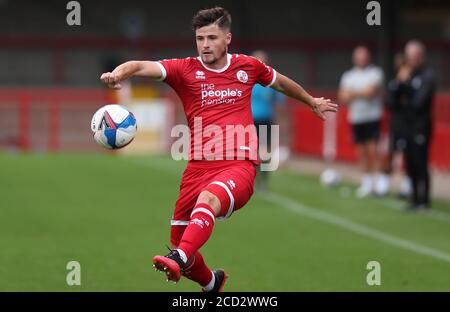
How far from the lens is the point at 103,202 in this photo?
1697 centimetres

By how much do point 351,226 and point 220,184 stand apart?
6517mm

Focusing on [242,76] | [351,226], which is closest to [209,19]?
[242,76]

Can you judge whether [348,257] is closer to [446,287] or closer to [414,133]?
[446,287]

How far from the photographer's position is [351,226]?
571 inches

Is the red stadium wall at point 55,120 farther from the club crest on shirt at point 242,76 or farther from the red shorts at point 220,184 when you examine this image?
the red shorts at point 220,184

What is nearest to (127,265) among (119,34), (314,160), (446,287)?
(446,287)

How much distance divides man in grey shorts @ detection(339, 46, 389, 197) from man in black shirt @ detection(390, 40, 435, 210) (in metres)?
1.80

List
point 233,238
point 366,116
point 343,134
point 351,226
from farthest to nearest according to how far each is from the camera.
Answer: point 343,134 → point 366,116 → point 351,226 → point 233,238

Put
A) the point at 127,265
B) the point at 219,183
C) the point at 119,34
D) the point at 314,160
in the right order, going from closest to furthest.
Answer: the point at 219,183, the point at 127,265, the point at 314,160, the point at 119,34

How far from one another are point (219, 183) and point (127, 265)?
3.11 metres

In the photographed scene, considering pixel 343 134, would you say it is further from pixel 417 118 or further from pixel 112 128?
pixel 112 128

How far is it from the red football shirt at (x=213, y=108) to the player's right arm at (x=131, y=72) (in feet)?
0.44

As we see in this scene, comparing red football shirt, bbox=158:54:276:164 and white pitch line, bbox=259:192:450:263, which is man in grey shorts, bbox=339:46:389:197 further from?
red football shirt, bbox=158:54:276:164

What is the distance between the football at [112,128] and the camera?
8273 mm
